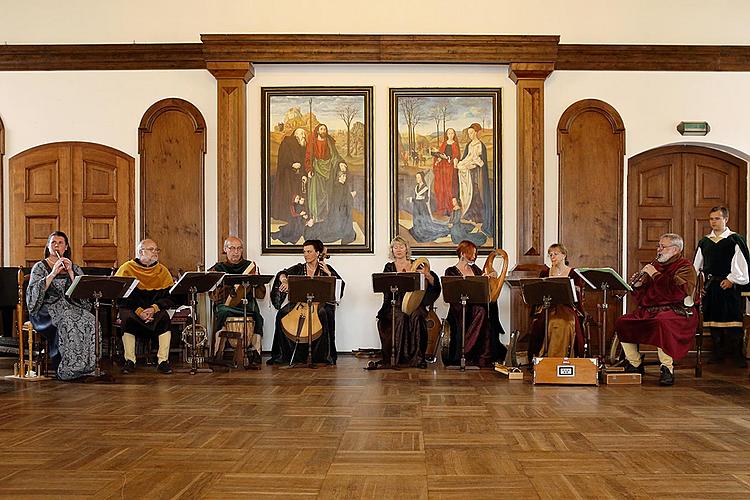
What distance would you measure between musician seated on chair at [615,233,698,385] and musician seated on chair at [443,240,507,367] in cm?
136

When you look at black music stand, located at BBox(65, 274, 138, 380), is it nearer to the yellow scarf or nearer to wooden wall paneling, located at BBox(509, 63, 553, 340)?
the yellow scarf

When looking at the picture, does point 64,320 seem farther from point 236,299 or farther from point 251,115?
point 251,115

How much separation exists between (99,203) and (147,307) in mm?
2137

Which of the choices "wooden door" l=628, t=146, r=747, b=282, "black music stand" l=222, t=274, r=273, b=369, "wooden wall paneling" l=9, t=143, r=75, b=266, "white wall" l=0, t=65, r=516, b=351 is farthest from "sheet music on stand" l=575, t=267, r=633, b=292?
"wooden wall paneling" l=9, t=143, r=75, b=266

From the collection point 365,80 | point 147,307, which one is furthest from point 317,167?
point 147,307

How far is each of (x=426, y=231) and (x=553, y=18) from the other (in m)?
3.00

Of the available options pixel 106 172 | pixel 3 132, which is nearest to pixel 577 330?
pixel 106 172

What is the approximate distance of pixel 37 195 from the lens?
32.4 ft

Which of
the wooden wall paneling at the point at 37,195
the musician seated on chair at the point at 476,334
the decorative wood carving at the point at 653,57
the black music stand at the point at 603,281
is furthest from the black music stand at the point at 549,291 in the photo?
the wooden wall paneling at the point at 37,195

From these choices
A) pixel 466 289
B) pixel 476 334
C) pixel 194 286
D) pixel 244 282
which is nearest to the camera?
pixel 194 286

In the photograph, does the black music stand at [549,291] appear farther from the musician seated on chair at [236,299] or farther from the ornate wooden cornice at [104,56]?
the ornate wooden cornice at [104,56]

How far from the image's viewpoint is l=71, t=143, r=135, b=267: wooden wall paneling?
32.3ft

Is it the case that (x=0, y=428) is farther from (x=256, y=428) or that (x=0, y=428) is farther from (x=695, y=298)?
(x=695, y=298)

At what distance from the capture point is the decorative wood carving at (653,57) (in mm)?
9664
